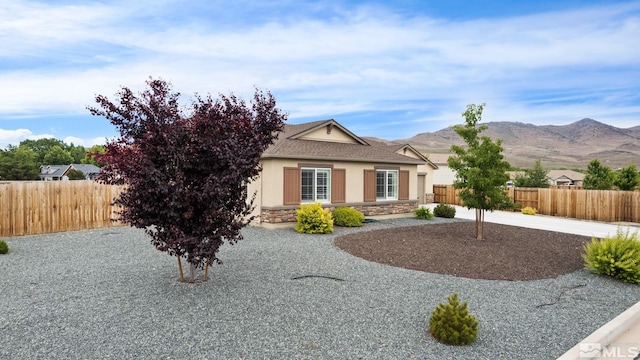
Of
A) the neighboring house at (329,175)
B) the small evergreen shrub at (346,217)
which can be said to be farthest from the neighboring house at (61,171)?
the small evergreen shrub at (346,217)

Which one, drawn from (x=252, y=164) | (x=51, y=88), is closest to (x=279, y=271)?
(x=252, y=164)

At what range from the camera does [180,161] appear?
5852mm

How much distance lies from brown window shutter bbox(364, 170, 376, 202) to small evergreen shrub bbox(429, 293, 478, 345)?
12.1 m

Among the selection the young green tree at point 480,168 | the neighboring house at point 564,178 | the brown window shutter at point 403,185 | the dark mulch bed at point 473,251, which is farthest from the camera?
the neighboring house at point 564,178

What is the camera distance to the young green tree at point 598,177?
25188mm

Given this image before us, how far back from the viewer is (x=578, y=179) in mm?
57219

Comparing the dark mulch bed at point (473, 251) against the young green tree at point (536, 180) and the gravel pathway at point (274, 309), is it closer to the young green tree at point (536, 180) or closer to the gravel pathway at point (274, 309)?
the gravel pathway at point (274, 309)

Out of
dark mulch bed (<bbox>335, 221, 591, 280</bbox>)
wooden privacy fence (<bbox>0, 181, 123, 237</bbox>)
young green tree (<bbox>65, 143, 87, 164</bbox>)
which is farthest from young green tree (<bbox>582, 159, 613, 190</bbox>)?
young green tree (<bbox>65, 143, 87, 164</bbox>)

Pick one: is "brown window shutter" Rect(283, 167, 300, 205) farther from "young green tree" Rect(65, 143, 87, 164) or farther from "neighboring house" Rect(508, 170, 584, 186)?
"young green tree" Rect(65, 143, 87, 164)

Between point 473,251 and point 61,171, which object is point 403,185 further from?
point 61,171

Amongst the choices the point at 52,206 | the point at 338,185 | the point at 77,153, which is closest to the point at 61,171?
the point at 77,153

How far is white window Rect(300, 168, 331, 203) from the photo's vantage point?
594 inches

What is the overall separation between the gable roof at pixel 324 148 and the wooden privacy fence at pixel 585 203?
10.6 meters

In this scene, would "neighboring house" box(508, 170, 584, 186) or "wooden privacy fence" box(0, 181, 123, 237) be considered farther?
"neighboring house" box(508, 170, 584, 186)
